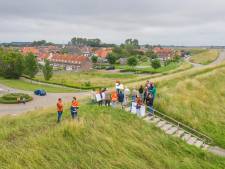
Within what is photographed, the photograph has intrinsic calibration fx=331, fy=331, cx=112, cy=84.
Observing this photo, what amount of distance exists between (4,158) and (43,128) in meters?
3.30

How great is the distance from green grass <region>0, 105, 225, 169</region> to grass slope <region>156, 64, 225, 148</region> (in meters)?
4.15

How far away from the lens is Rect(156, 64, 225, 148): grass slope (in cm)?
2064

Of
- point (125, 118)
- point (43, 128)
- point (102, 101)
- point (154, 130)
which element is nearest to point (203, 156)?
point (154, 130)

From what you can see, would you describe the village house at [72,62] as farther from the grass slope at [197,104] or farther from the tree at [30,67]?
the grass slope at [197,104]

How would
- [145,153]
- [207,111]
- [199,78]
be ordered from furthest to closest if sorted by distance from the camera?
[199,78], [207,111], [145,153]

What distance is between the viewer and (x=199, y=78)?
33.2 metres

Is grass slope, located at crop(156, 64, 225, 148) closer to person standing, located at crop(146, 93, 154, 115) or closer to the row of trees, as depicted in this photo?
person standing, located at crop(146, 93, 154, 115)

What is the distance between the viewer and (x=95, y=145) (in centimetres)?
1305

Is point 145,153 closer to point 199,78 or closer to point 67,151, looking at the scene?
point 67,151

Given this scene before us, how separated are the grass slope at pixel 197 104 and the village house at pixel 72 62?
88.5m

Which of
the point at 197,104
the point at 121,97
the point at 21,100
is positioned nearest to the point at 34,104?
the point at 21,100

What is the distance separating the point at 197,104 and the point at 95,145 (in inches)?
521

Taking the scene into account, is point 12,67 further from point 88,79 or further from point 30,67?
point 88,79

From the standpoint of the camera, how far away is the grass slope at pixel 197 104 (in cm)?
2064
